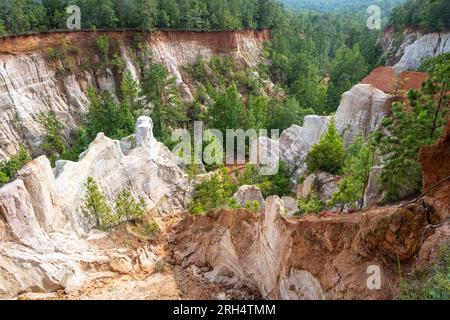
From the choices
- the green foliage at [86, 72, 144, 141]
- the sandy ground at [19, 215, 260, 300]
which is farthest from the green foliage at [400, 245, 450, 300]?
the green foliage at [86, 72, 144, 141]

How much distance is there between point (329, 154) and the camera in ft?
71.5

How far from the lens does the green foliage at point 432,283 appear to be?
6155 mm

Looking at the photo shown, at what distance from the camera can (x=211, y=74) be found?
4544 cm

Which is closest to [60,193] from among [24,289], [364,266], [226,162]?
[24,289]

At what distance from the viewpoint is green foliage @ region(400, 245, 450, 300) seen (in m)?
6.15

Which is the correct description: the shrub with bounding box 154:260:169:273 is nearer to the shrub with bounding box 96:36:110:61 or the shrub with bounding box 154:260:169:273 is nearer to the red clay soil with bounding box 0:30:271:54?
the red clay soil with bounding box 0:30:271:54

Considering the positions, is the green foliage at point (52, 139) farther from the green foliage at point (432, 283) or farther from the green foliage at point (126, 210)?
the green foliage at point (432, 283)

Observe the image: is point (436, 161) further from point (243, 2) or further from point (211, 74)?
point (243, 2)

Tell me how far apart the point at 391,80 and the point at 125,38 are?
26.7m

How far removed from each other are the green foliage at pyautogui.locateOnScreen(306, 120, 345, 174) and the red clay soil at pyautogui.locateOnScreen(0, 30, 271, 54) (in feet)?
85.3

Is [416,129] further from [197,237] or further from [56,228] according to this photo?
[56,228]

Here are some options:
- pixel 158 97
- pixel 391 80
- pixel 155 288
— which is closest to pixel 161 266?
pixel 155 288

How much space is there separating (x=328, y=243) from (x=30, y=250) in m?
9.68
